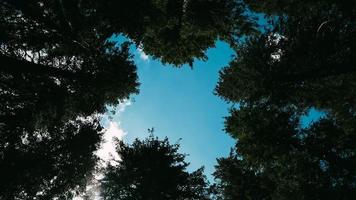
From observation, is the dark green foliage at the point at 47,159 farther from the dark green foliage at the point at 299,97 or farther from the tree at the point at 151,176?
the dark green foliage at the point at 299,97

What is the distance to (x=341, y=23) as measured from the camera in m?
14.0

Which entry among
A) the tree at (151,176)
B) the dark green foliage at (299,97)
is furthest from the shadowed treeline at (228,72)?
the tree at (151,176)

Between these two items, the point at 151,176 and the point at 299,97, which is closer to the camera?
the point at 299,97

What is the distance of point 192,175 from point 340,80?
1470 cm

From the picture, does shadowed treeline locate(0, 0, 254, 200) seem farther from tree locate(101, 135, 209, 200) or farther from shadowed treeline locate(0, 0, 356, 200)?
tree locate(101, 135, 209, 200)

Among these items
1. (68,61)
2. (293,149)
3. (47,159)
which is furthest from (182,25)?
(47,159)

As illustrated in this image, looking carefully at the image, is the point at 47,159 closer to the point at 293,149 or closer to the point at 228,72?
the point at 228,72

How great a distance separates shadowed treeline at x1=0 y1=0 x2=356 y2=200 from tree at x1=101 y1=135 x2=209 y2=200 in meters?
6.22

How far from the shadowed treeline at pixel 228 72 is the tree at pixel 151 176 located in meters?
6.22

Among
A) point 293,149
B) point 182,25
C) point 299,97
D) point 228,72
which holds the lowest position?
point 293,149

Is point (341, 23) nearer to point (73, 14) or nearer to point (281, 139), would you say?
point (281, 139)

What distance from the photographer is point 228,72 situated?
17234mm

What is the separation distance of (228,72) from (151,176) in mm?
10990

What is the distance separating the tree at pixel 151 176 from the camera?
23609 mm
